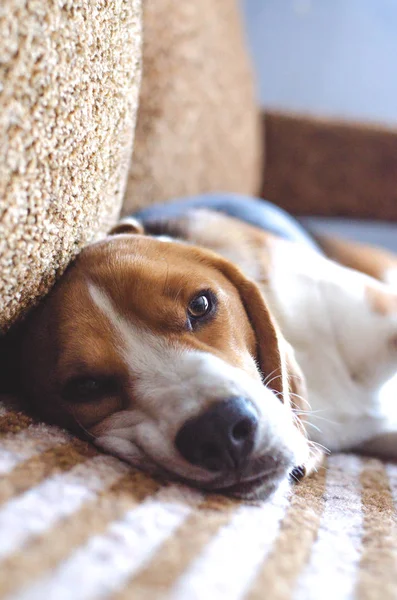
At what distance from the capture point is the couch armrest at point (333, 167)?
3.62 meters

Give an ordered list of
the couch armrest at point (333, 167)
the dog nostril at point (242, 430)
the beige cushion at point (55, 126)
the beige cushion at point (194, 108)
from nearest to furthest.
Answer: the beige cushion at point (55, 126) → the dog nostril at point (242, 430) → the beige cushion at point (194, 108) → the couch armrest at point (333, 167)

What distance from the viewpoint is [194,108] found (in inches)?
119

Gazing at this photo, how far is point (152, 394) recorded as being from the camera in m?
1.31

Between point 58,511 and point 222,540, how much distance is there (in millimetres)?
240

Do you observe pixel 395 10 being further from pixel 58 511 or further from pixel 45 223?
pixel 58 511

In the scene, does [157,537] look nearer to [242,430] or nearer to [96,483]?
[96,483]

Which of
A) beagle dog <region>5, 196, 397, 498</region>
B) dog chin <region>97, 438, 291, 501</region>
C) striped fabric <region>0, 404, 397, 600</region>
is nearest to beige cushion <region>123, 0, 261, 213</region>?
beagle dog <region>5, 196, 397, 498</region>

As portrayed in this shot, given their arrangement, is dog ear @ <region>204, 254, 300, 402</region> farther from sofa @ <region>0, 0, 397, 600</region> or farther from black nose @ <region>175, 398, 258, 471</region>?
black nose @ <region>175, 398, 258, 471</region>

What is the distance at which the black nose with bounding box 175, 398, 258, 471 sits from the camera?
1.15 m

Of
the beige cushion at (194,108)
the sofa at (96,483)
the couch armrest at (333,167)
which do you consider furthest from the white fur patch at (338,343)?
the couch armrest at (333,167)

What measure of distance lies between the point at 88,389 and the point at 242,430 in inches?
16.4

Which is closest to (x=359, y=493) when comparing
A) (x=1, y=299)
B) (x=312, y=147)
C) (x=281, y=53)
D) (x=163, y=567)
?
(x=163, y=567)

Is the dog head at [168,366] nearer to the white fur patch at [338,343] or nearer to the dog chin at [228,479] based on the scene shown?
the dog chin at [228,479]

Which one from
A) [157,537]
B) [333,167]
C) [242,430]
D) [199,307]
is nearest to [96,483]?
[157,537]
